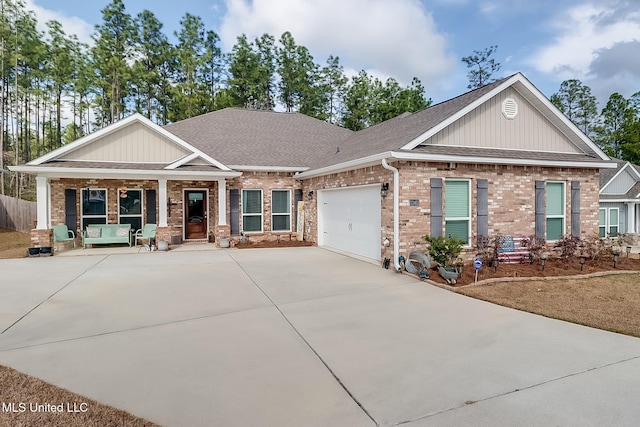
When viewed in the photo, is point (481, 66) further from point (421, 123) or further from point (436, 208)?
point (436, 208)

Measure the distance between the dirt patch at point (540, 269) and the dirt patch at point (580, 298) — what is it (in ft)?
1.54

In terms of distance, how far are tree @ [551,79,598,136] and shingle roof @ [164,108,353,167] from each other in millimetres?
33452

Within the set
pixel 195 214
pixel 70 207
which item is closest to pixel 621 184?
pixel 195 214

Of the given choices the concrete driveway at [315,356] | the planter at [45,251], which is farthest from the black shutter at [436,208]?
the planter at [45,251]

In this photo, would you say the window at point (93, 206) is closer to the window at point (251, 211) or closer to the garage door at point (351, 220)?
the window at point (251, 211)

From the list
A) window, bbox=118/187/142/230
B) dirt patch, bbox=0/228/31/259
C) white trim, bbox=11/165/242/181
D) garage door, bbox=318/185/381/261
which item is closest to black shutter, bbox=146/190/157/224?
window, bbox=118/187/142/230

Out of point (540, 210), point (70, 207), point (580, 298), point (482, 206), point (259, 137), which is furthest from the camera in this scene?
point (259, 137)

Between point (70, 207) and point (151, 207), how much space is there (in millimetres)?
2702

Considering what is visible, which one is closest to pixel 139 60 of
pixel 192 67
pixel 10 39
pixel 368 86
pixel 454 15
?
pixel 192 67

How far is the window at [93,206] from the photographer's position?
12.9m

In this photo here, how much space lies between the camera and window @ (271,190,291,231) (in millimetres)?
14195

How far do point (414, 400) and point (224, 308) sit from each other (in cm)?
353

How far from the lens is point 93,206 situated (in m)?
12.9

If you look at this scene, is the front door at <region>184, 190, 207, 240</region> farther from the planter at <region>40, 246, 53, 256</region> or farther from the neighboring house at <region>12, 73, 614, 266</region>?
the planter at <region>40, 246, 53, 256</region>
